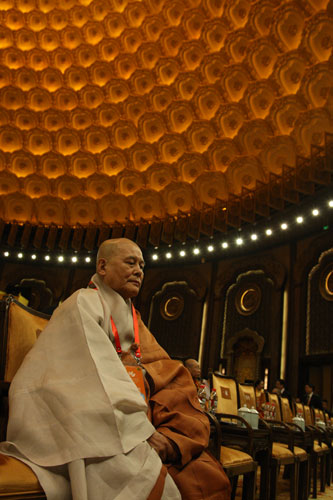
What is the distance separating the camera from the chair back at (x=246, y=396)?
15.6 ft

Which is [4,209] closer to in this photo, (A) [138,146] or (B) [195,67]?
(A) [138,146]

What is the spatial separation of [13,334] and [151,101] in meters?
16.9

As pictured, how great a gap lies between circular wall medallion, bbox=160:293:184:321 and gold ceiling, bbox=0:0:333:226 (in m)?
3.88

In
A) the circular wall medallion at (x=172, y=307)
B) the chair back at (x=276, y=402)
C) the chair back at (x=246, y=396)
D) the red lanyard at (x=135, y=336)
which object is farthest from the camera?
the circular wall medallion at (x=172, y=307)

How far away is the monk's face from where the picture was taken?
87.7 inches

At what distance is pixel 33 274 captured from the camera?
17.8 m

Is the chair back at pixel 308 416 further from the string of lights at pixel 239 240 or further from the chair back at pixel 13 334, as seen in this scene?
the chair back at pixel 13 334

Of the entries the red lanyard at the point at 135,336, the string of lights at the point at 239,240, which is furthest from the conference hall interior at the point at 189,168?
the red lanyard at the point at 135,336

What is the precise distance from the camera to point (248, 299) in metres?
13.8

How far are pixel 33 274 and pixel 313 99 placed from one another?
13430 millimetres

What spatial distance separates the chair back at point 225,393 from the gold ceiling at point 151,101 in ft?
34.2

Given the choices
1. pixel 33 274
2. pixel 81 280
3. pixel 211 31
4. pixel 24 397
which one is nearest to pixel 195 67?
pixel 211 31

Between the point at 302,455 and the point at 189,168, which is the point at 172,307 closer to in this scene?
the point at 189,168

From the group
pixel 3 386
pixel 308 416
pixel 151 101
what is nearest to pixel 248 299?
pixel 308 416
